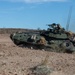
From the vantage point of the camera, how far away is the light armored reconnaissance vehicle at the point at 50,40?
2822 cm

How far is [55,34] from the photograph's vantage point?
98.0 feet

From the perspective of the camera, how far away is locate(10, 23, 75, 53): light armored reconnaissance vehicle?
28.2m

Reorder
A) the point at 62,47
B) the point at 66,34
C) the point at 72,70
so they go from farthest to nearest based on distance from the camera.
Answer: the point at 66,34 → the point at 62,47 → the point at 72,70

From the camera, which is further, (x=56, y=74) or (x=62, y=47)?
(x=62, y=47)

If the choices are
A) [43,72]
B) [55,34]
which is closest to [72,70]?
[43,72]

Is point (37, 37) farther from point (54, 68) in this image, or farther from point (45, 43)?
point (54, 68)

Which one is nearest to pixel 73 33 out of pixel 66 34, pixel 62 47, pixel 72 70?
pixel 66 34

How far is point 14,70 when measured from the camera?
16.0 meters

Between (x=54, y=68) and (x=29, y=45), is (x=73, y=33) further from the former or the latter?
(x=54, y=68)

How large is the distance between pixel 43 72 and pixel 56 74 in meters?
0.77

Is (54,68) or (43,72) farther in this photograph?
(54,68)

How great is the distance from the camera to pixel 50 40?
29422 mm

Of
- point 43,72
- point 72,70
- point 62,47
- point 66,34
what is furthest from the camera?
point 66,34

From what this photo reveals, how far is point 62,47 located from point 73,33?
9.12ft
